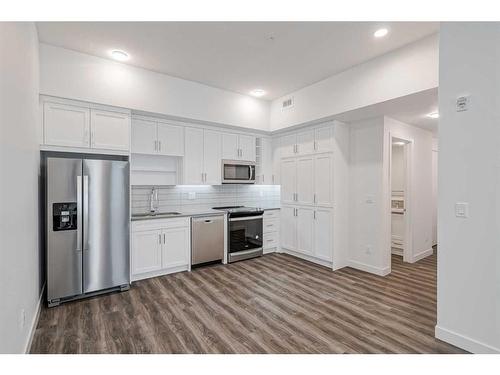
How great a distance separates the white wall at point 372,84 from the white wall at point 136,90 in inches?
40.4

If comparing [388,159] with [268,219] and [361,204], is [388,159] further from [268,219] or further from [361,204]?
[268,219]

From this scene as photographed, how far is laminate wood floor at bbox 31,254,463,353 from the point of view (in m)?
2.08

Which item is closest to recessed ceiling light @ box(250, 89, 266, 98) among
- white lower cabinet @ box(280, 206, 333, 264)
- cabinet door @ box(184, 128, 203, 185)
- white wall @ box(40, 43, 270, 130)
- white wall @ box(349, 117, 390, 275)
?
white wall @ box(40, 43, 270, 130)

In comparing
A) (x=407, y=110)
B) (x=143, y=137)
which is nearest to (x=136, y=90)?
(x=143, y=137)

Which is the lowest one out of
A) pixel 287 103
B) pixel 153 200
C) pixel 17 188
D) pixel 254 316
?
pixel 254 316

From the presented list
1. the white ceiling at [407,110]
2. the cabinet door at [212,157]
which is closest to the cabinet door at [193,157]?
the cabinet door at [212,157]

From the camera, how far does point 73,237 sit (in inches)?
112

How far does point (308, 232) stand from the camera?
14.4ft

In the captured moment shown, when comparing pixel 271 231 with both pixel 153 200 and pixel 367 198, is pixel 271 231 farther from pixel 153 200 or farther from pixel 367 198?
pixel 153 200

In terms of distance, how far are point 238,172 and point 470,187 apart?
335cm

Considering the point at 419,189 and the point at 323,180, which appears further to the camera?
the point at 419,189

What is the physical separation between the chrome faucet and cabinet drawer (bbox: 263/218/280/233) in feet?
6.51

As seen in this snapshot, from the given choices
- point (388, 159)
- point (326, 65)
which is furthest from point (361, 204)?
point (326, 65)

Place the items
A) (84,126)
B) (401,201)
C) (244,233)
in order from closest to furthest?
(84,126), (244,233), (401,201)
